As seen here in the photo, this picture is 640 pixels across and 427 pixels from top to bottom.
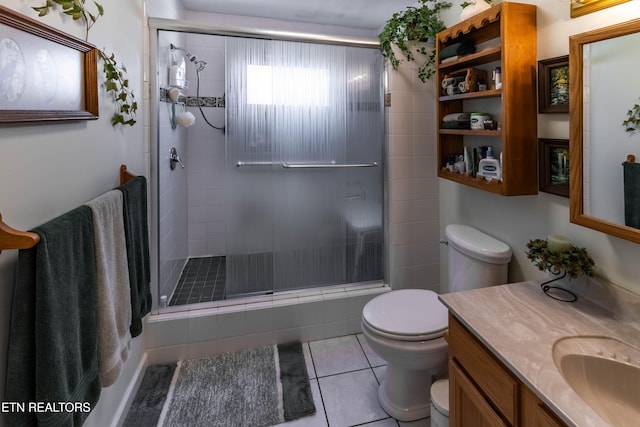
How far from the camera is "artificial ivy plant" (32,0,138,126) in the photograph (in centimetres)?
95

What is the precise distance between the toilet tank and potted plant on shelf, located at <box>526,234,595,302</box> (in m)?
0.27

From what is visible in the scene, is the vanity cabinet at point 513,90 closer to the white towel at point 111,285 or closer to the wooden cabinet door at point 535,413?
the wooden cabinet door at point 535,413

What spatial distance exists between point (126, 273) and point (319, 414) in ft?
3.61

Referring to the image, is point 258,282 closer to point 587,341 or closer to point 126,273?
point 126,273

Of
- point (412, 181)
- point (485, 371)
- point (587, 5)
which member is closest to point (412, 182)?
point (412, 181)

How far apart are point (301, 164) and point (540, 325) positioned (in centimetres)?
148

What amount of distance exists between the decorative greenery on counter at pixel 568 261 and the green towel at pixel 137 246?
159cm

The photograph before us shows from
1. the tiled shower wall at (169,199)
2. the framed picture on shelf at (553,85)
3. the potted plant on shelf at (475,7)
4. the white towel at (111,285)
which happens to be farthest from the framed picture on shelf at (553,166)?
the tiled shower wall at (169,199)

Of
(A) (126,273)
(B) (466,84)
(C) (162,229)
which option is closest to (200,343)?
(C) (162,229)

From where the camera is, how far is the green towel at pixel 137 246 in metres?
1.31

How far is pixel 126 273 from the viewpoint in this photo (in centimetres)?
122

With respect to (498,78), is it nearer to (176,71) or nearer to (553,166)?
(553,166)

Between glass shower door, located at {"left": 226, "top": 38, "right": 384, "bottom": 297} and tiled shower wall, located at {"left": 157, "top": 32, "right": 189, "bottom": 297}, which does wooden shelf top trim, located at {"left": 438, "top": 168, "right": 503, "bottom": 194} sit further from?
tiled shower wall, located at {"left": 157, "top": 32, "right": 189, "bottom": 297}

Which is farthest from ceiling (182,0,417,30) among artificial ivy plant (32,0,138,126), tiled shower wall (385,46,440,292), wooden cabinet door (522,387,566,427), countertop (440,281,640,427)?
wooden cabinet door (522,387,566,427)
